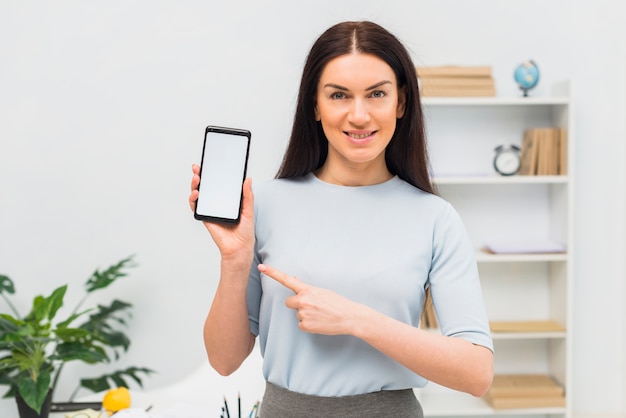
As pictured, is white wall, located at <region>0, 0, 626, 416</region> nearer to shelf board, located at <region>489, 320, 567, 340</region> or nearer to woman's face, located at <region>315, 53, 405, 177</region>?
shelf board, located at <region>489, 320, 567, 340</region>

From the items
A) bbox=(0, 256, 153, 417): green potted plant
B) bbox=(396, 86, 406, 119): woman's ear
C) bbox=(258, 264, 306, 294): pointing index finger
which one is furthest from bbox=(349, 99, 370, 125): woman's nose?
bbox=(0, 256, 153, 417): green potted plant

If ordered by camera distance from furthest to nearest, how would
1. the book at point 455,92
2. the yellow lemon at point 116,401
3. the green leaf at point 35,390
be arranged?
the book at point 455,92, the green leaf at point 35,390, the yellow lemon at point 116,401

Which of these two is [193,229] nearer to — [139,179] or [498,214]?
[139,179]

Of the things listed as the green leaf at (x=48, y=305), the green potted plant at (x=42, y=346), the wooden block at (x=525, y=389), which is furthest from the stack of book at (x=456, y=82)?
the green leaf at (x=48, y=305)

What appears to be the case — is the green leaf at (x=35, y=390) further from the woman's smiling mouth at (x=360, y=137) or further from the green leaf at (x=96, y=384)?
the woman's smiling mouth at (x=360, y=137)

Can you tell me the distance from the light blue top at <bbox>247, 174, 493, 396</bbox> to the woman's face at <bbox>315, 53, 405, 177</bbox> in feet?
0.37

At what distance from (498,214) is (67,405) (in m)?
2.30

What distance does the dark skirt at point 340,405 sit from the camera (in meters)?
1.22

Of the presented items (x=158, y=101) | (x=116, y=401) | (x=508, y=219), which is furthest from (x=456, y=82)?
(x=116, y=401)

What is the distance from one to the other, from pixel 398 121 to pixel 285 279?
1.27 ft

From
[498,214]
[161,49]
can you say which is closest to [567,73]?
[498,214]

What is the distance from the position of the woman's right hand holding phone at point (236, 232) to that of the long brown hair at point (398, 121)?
0.58 ft

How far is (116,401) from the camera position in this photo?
1.74 m

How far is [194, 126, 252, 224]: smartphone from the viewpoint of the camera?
4.03ft
